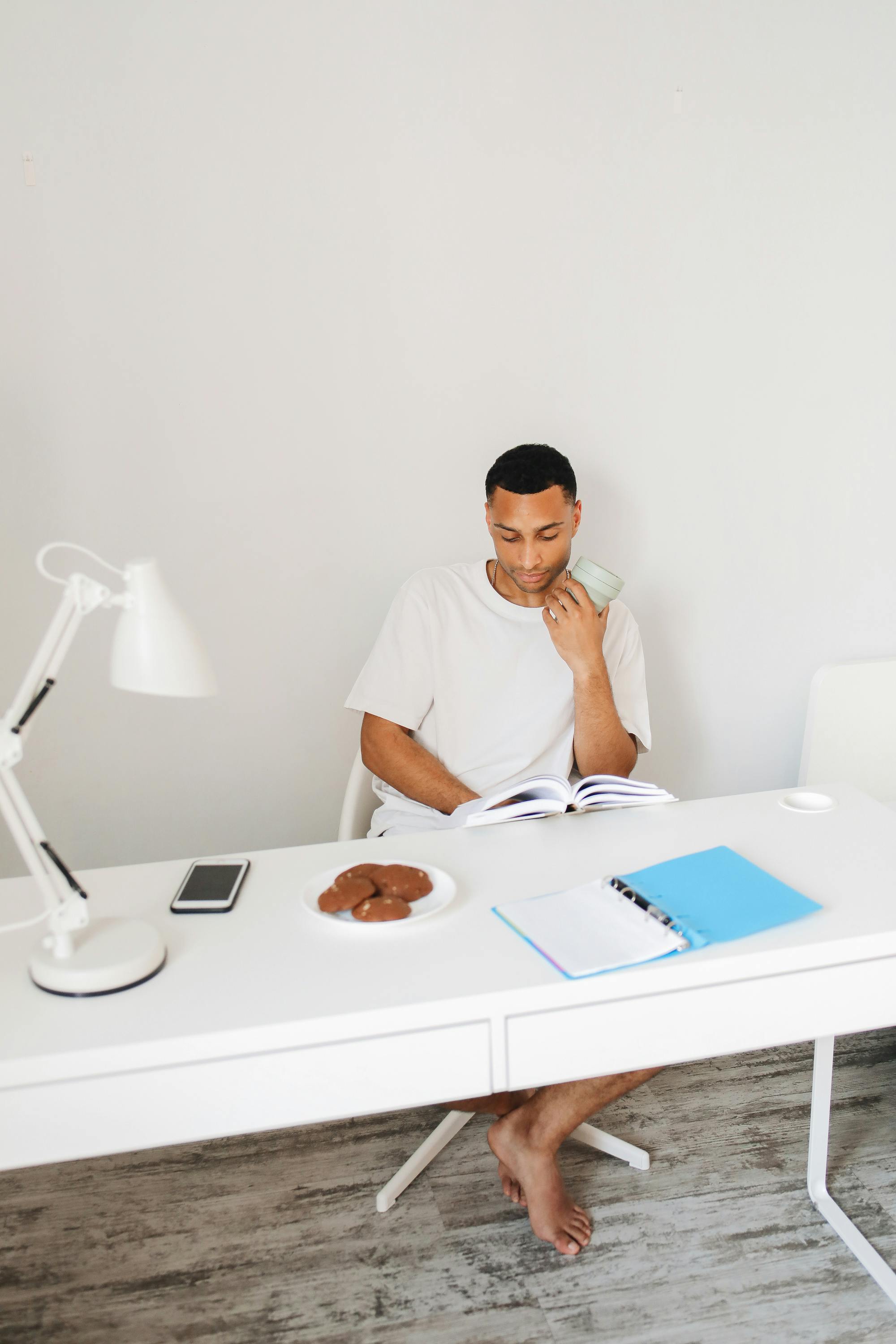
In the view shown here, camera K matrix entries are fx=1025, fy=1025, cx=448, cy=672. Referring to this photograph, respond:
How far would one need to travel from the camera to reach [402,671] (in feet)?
6.42

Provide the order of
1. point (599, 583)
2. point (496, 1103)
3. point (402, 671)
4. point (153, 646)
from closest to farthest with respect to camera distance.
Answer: point (153, 646) < point (496, 1103) < point (599, 583) < point (402, 671)

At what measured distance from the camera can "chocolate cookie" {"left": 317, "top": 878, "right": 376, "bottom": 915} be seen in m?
1.28

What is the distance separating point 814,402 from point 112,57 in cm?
159

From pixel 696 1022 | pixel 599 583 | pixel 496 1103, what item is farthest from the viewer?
pixel 599 583

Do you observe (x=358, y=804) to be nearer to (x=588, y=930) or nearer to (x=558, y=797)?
(x=558, y=797)

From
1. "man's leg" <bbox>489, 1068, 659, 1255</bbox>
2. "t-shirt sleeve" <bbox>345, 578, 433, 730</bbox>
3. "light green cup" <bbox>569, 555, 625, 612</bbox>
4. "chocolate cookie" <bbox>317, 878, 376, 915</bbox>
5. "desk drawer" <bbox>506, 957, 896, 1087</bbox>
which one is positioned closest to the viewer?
"desk drawer" <bbox>506, 957, 896, 1087</bbox>

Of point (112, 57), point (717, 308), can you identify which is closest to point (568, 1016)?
point (717, 308)

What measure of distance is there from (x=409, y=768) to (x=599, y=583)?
0.49 metres

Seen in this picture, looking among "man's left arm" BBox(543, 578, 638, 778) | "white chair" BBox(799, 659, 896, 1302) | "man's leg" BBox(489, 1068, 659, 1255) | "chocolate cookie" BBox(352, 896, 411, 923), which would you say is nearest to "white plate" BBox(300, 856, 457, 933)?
"chocolate cookie" BBox(352, 896, 411, 923)

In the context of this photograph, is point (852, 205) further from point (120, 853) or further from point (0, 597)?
point (120, 853)

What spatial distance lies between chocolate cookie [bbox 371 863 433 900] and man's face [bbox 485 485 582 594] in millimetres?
741

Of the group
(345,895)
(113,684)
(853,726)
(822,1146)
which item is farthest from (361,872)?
(853,726)

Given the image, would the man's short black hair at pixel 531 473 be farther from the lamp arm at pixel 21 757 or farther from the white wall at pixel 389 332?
the lamp arm at pixel 21 757

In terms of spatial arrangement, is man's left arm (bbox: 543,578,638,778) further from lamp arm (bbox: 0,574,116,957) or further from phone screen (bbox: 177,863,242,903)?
lamp arm (bbox: 0,574,116,957)
